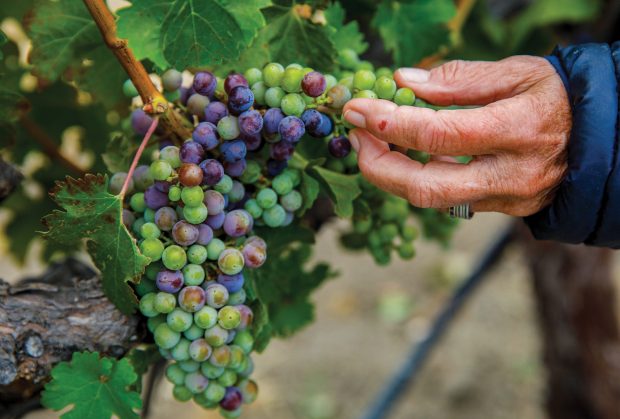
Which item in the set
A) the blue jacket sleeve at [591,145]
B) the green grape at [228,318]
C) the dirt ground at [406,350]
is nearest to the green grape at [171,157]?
the green grape at [228,318]

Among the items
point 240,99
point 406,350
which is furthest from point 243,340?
point 406,350

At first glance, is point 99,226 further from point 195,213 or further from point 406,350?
point 406,350

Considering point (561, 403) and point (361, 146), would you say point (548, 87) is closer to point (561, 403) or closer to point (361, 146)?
point (361, 146)

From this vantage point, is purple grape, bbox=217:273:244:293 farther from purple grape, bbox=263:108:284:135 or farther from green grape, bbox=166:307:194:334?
purple grape, bbox=263:108:284:135

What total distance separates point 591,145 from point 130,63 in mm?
648

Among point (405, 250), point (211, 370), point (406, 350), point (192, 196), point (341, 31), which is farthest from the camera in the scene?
point (406, 350)

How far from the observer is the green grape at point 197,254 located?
905 millimetres

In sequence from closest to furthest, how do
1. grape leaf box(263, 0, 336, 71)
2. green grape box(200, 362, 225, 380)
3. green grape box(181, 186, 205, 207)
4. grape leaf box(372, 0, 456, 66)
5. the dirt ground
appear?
green grape box(181, 186, 205, 207) < green grape box(200, 362, 225, 380) < grape leaf box(263, 0, 336, 71) < grape leaf box(372, 0, 456, 66) < the dirt ground

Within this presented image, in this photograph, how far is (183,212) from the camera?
2.91ft

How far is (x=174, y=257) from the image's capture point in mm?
881

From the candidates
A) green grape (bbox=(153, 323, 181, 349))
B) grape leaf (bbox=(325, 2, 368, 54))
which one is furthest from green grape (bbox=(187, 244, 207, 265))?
grape leaf (bbox=(325, 2, 368, 54))

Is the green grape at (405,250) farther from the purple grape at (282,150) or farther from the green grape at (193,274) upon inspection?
the green grape at (193,274)

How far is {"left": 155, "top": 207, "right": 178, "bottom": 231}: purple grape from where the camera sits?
0.90 metres

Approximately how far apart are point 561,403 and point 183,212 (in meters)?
2.07
